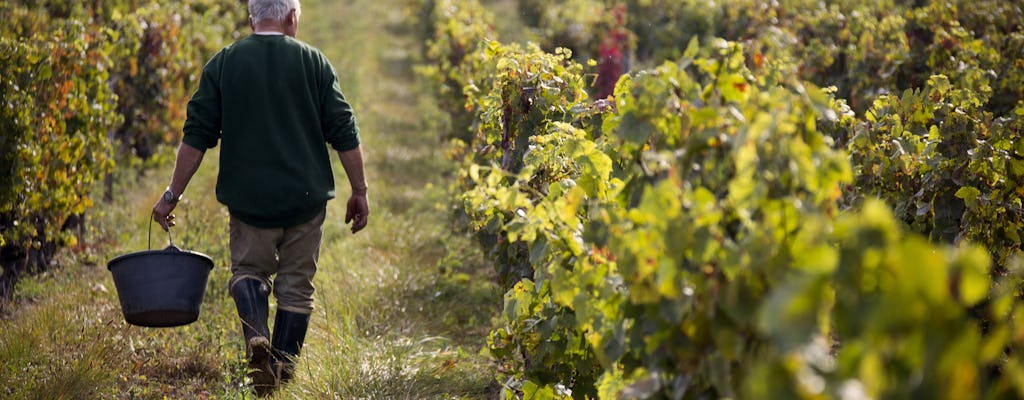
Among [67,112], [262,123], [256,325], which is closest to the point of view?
[262,123]

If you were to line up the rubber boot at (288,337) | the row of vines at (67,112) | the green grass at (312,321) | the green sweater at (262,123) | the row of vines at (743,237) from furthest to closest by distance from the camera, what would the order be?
the row of vines at (67,112)
the rubber boot at (288,337)
the green grass at (312,321)
the green sweater at (262,123)
the row of vines at (743,237)

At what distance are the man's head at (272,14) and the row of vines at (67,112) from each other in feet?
5.36

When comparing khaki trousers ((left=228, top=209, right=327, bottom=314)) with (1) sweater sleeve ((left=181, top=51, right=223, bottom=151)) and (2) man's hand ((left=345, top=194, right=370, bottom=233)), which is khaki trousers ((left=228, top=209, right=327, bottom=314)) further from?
(1) sweater sleeve ((left=181, top=51, right=223, bottom=151))

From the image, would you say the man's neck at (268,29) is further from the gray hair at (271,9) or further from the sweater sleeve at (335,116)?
the sweater sleeve at (335,116)

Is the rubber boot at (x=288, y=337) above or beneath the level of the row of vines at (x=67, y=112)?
beneath

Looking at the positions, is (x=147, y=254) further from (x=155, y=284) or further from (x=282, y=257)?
(x=282, y=257)

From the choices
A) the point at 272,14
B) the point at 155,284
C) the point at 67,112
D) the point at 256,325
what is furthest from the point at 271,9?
the point at 67,112

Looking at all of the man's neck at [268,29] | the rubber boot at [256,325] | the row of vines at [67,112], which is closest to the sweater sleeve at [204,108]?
the man's neck at [268,29]

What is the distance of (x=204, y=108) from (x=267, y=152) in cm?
32

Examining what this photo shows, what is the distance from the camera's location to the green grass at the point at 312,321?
158 inches

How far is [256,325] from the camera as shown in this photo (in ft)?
13.3

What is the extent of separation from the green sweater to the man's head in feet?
0.23

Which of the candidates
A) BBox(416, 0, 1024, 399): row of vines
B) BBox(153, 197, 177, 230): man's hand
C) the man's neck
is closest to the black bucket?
BBox(153, 197, 177, 230): man's hand

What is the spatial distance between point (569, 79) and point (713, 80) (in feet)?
6.68
